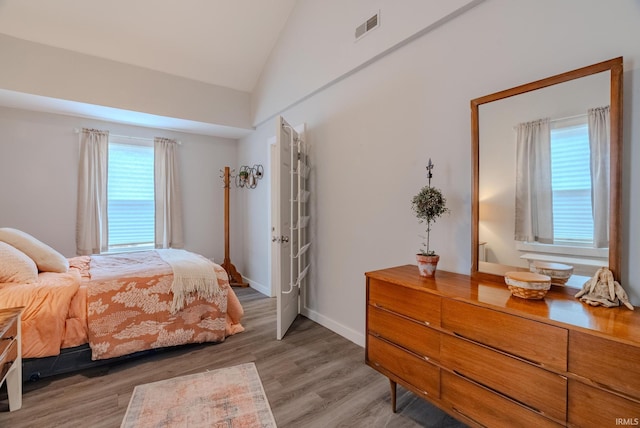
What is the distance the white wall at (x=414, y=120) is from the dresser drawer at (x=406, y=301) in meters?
0.57

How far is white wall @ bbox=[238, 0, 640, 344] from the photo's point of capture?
4.77 ft

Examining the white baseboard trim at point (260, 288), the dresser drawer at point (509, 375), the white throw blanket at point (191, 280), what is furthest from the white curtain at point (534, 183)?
the white baseboard trim at point (260, 288)

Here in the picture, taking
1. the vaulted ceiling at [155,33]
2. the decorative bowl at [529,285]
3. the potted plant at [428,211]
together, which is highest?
the vaulted ceiling at [155,33]

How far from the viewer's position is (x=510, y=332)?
1.27 metres

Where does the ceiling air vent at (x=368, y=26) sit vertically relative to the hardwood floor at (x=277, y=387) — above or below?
above

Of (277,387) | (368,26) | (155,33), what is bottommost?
(277,387)

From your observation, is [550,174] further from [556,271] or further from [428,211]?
[428,211]

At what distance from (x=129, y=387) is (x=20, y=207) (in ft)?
10.5

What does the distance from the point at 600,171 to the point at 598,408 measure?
1.03m

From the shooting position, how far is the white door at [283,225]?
2.79 meters

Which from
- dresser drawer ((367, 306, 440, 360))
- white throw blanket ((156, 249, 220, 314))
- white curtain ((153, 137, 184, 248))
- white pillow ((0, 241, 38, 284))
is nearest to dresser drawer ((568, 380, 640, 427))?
dresser drawer ((367, 306, 440, 360))

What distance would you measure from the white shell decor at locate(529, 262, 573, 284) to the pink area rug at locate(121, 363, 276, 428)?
175 centimetres

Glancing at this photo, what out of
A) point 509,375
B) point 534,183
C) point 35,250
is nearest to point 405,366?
point 509,375

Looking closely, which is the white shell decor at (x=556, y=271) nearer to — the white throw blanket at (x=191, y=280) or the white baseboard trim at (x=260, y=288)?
the white throw blanket at (x=191, y=280)
